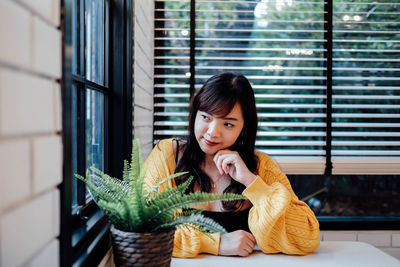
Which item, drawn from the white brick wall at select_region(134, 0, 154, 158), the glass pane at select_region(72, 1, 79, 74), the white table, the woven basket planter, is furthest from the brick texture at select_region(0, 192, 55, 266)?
the white brick wall at select_region(134, 0, 154, 158)

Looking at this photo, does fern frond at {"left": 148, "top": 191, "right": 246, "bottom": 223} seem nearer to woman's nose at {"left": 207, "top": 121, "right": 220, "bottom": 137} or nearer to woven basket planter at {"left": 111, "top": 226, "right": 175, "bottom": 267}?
woven basket planter at {"left": 111, "top": 226, "right": 175, "bottom": 267}

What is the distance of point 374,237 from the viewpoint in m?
2.46

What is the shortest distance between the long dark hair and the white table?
37 cm

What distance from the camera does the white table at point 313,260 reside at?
127 centimetres

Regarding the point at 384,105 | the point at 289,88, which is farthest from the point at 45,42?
the point at 384,105

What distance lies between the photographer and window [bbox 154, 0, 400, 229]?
2531 mm

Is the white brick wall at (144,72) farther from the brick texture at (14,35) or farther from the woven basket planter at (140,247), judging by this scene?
the brick texture at (14,35)

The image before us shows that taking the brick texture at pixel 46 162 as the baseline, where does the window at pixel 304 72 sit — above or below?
above

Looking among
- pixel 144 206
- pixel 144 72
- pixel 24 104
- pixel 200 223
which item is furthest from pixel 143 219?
pixel 144 72

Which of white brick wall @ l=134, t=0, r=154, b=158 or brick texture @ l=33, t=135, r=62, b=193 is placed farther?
white brick wall @ l=134, t=0, r=154, b=158

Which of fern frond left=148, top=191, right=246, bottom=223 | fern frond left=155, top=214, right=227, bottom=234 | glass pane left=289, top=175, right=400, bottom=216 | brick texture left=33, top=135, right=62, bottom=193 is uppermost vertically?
brick texture left=33, top=135, right=62, bottom=193

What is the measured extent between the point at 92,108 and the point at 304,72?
1.70 m

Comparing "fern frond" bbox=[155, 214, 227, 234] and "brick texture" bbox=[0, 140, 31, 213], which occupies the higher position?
"brick texture" bbox=[0, 140, 31, 213]

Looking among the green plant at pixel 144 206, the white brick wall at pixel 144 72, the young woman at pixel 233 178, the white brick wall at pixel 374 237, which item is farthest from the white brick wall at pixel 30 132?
the white brick wall at pixel 374 237
